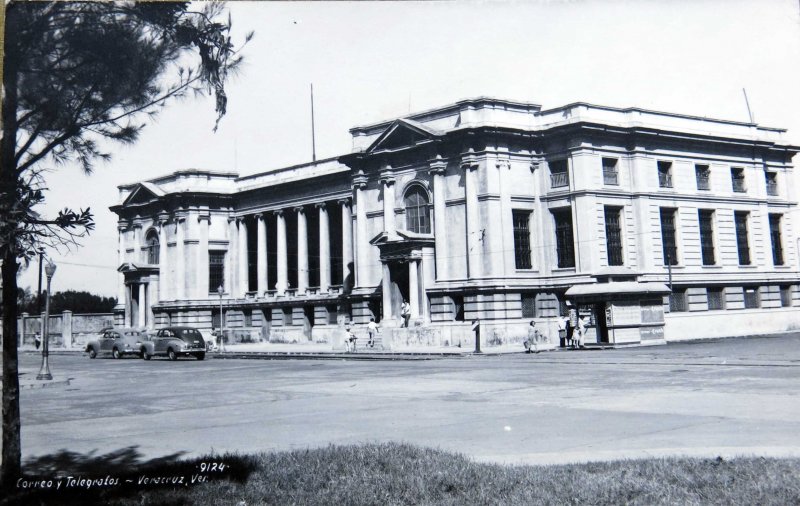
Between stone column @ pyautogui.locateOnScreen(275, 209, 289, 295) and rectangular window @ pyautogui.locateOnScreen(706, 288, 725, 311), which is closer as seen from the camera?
rectangular window @ pyautogui.locateOnScreen(706, 288, 725, 311)

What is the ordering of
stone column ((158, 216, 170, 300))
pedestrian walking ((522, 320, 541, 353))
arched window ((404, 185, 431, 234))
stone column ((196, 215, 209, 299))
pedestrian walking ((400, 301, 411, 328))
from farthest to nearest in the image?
1. stone column ((158, 216, 170, 300))
2. stone column ((196, 215, 209, 299))
3. arched window ((404, 185, 431, 234))
4. pedestrian walking ((400, 301, 411, 328))
5. pedestrian walking ((522, 320, 541, 353))

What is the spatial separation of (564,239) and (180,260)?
32.8 metres

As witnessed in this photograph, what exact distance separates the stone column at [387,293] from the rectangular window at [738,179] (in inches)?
908

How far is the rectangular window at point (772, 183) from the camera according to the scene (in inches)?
2048

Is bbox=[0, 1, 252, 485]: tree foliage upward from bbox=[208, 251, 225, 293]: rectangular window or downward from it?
downward

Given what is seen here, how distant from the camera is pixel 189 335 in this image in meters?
41.4

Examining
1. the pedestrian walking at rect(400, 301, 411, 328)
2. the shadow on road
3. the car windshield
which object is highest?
the pedestrian walking at rect(400, 301, 411, 328)

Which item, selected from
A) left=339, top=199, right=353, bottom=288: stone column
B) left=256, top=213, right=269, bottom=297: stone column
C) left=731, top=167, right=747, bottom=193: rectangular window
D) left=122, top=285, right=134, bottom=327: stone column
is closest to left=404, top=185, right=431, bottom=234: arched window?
left=339, top=199, right=353, bottom=288: stone column

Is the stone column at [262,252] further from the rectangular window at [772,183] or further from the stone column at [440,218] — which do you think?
the rectangular window at [772,183]

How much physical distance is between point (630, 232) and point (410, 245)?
12.8m

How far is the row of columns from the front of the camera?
56688mm

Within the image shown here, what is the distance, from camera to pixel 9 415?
7.82 m

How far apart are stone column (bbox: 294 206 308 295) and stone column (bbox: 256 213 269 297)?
393cm

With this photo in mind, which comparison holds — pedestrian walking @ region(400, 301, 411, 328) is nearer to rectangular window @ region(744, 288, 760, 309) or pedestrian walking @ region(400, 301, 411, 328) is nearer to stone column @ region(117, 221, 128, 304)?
rectangular window @ region(744, 288, 760, 309)
